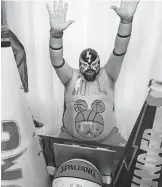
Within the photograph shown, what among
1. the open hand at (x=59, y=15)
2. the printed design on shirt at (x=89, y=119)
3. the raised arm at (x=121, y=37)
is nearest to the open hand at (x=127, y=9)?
the raised arm at (x=121, y=37)

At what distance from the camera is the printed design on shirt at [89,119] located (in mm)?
700

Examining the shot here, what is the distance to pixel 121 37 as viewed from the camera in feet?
2.02

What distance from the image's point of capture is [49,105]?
2.53ft

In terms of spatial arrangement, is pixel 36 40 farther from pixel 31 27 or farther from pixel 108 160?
pixel 108 160

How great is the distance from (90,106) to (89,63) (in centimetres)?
12

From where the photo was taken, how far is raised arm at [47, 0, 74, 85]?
0.62m

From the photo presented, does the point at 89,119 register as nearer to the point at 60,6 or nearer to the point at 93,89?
the point at 93,89

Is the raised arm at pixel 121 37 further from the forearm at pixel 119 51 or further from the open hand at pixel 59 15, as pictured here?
the open hand at pixel 59 15

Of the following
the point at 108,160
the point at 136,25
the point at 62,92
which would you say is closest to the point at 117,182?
the point at 108,160

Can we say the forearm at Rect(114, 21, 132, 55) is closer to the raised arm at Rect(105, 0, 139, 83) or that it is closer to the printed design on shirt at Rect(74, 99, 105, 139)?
the raised arm at Rect(105, 0, 139, 83)

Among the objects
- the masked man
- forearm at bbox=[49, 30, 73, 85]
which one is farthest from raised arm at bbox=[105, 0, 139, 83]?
forearm at bbox=[49, 30, 73, 85]

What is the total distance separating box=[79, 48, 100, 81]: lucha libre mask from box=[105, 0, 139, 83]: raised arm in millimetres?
33

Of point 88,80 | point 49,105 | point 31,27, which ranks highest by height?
point 31,27

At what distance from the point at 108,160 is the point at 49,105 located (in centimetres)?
23
